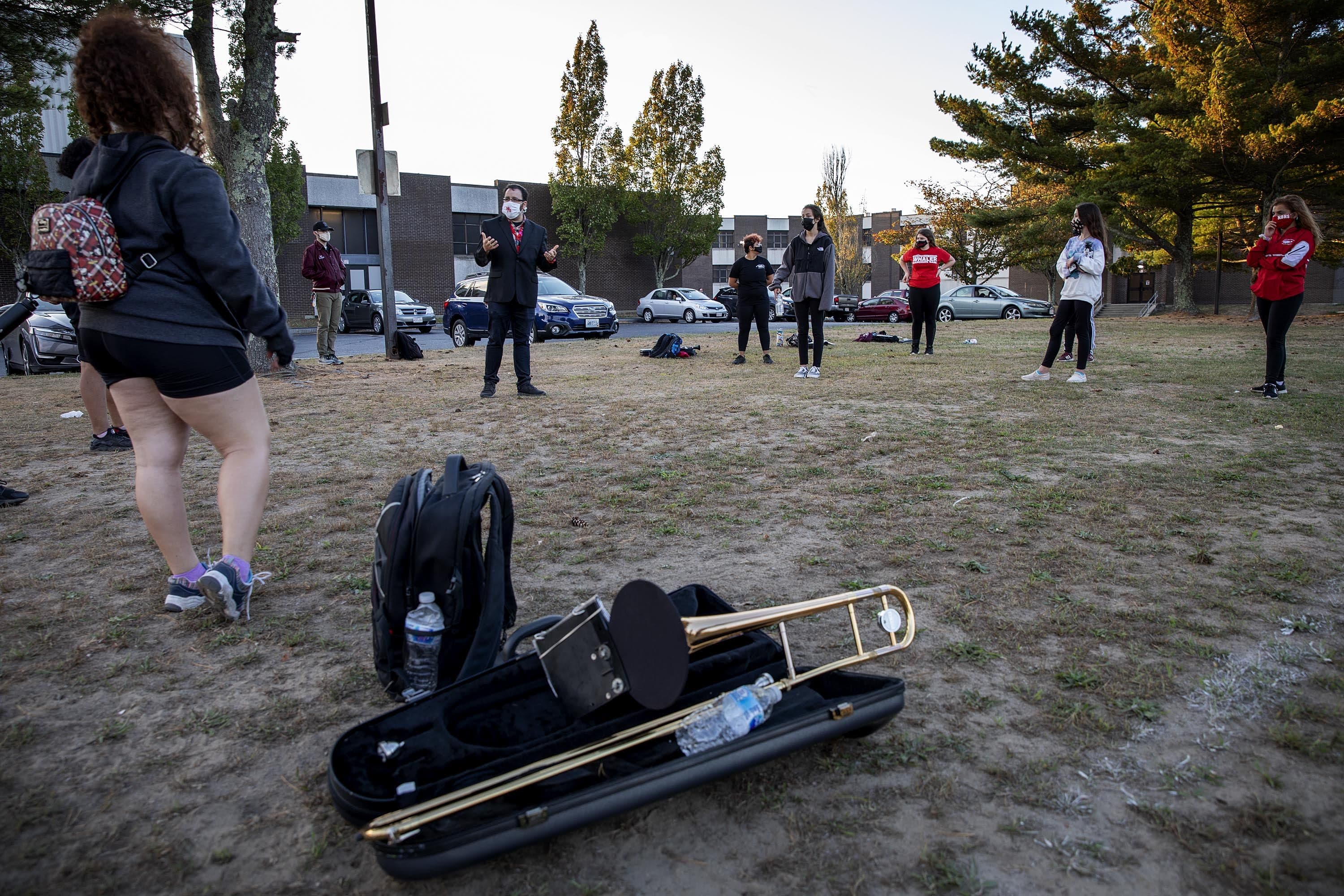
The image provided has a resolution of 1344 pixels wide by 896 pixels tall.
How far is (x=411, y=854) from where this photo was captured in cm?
141

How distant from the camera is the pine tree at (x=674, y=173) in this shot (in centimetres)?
4331

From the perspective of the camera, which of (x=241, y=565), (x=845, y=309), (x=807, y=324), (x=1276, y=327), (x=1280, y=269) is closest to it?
(x=241, y=565)

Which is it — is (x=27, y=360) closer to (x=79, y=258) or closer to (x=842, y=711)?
(x=79, y=258)

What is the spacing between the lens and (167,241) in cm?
256

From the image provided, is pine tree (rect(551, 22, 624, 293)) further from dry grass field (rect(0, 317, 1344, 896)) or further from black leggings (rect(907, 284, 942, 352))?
dry grass field (rect(0, 317, 1344, 896))

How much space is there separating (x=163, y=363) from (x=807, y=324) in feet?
25.9

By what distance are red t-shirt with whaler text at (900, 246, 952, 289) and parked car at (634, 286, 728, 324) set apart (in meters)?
21.5

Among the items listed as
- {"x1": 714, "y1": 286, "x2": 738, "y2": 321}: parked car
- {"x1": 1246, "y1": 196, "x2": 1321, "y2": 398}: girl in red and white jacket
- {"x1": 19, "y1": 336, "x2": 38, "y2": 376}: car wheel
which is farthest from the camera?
{"x1": 714, "y1": 286, "x2": 738, "y2": 321}: parked car

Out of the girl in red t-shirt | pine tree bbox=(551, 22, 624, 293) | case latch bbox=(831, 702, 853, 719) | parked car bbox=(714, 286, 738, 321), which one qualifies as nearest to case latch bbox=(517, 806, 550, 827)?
case latch bbox=(831, 702, 853, 719)

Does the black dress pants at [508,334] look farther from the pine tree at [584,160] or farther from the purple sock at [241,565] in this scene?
the pine tree at [584,160]

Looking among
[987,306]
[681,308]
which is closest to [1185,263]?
[987,306]

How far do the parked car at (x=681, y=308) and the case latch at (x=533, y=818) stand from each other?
32.4 m

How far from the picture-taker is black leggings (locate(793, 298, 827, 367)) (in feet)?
30.9

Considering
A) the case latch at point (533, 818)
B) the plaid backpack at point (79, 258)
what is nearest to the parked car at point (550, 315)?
the plaid backpack at point (79, 258)
